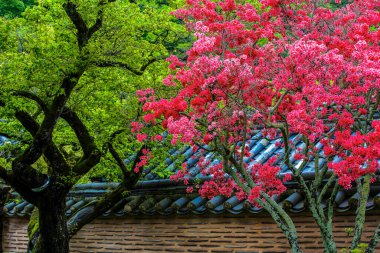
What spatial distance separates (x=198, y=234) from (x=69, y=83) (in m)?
3.70

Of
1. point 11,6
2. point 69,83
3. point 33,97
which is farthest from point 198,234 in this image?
point 11,6

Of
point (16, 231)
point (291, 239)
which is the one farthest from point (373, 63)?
point (16, 231)

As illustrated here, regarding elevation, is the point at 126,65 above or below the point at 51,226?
above

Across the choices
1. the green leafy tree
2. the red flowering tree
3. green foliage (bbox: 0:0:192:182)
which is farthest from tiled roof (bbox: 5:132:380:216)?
the red flowering tree

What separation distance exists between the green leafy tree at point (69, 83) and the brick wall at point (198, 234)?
1.14 metres

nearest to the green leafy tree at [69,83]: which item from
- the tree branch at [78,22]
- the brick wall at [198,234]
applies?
the tree branch at [78,22]

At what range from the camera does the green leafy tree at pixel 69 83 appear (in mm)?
9297

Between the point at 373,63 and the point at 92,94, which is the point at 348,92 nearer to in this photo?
the point at 373,63

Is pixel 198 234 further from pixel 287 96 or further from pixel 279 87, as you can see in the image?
pixel 279 87

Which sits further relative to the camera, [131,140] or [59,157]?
[131,140]

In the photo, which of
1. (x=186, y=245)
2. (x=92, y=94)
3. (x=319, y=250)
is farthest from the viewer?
(x=186, y=245)

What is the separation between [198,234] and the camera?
11.1 meters

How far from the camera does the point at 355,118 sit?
7.53m

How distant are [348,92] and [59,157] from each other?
562 cm
